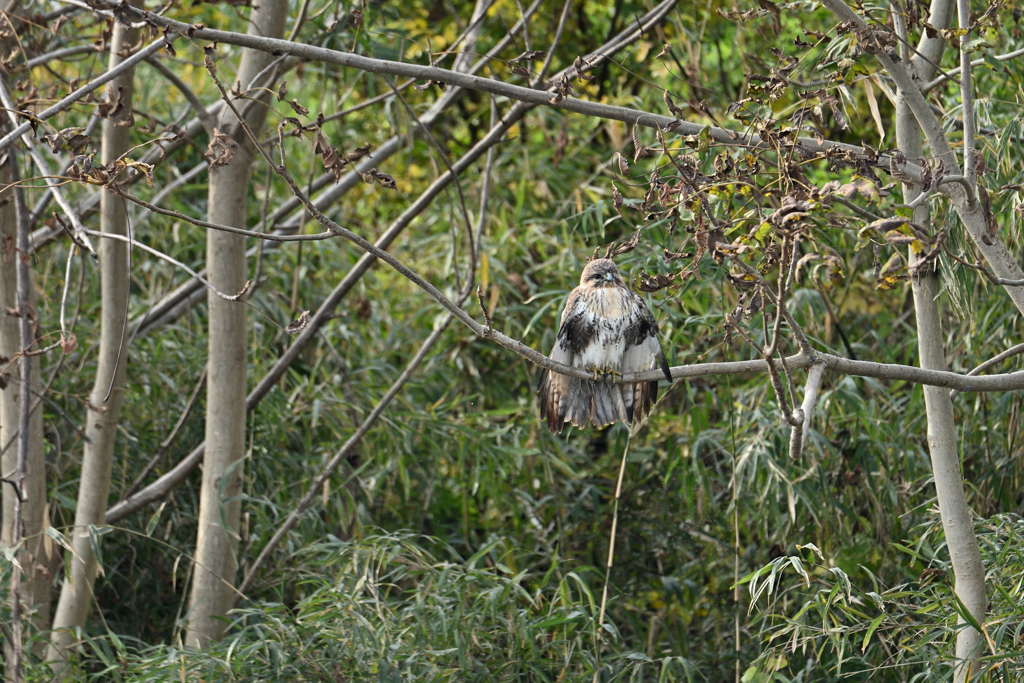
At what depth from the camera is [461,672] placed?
253cm

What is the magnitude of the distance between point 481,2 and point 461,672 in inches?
78.8

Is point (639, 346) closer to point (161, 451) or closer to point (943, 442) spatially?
point (943, 442)

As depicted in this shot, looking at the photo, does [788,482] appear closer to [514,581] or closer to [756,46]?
[514,581]

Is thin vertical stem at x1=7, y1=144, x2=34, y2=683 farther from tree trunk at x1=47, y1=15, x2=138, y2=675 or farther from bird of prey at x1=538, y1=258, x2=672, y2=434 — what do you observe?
bird of prey at x1=538, y1=258, x2=672, y2=434

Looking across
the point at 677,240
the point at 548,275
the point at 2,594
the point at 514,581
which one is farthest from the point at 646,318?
the point at 2,594

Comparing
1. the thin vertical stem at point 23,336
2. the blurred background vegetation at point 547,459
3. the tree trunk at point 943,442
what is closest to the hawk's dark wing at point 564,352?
the blurred background vegetation at point 547,459

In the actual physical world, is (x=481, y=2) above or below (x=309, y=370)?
above

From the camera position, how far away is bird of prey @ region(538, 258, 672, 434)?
Result: 2.56 m

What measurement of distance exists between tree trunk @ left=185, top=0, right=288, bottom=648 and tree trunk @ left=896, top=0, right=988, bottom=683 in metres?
1.81

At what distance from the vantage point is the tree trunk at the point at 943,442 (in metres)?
2.23

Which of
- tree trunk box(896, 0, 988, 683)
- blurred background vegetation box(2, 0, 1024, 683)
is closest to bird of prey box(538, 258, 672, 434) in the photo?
blurred background vegetation box(2, 0, 1024, 683)

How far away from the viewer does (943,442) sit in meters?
2.26

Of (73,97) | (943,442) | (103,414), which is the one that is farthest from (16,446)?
(943,442)

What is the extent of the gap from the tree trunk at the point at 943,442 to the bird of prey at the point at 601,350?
68cm
